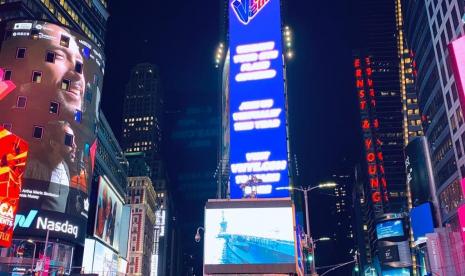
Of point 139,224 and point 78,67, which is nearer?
point 78,67

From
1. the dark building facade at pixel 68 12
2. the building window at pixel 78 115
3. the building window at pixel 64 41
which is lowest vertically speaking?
the building window at pixel 78 115

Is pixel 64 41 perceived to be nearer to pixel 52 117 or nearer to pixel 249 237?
pixel 52 117

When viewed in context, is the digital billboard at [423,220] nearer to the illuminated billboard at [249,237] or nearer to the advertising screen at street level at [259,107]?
the advertising screen at street level at [259,107]

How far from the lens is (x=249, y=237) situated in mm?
Result: 30891

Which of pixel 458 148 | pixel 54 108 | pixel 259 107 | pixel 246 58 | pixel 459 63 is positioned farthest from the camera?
pixel 458 148

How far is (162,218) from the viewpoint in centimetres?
18150

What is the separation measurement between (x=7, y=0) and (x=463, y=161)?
2587 inches

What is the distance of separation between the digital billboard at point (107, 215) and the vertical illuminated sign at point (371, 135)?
10677 centimetres

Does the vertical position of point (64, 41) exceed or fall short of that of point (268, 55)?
it exceeds it

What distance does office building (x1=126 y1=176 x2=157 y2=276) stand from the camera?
439ft

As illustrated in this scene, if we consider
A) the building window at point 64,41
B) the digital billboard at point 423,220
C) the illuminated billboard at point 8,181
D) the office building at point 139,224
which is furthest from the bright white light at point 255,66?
the office building at point 139,224

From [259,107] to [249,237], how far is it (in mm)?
27279

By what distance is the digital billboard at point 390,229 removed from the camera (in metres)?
112

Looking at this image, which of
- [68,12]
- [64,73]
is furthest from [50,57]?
[68,12]
